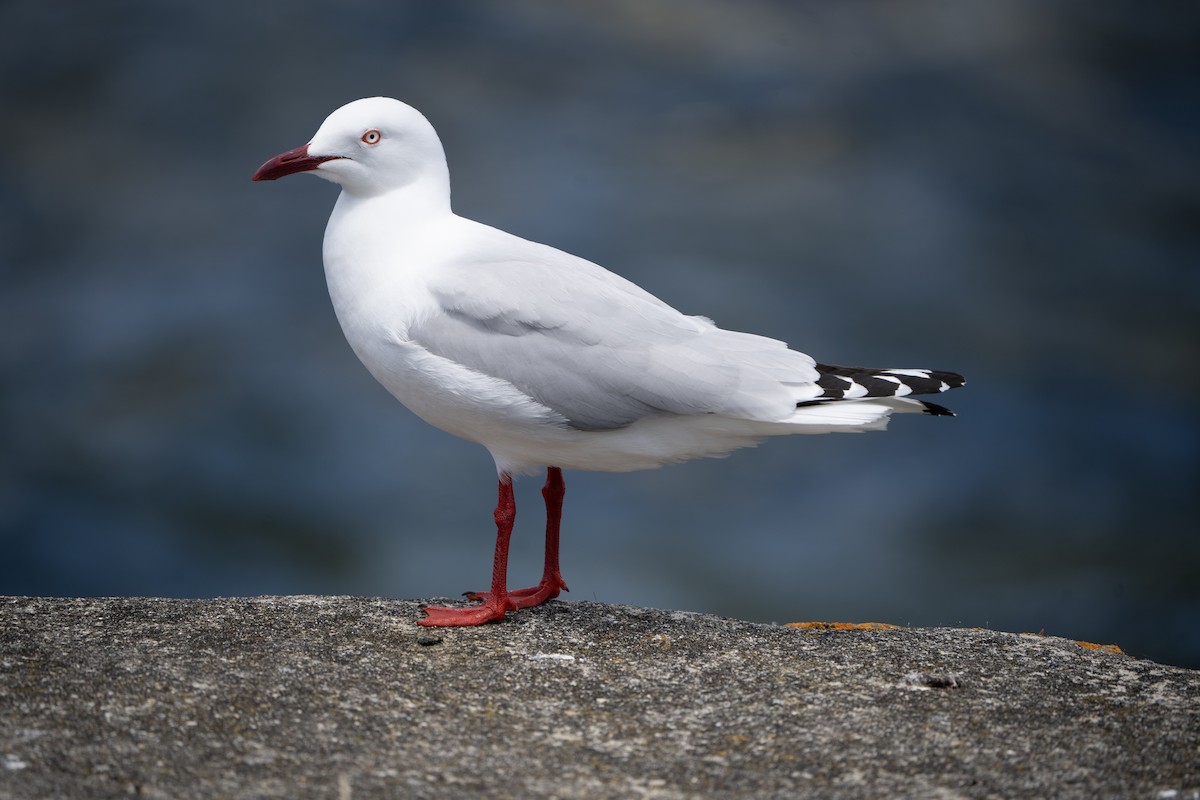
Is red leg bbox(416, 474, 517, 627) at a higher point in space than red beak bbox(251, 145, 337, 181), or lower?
lower

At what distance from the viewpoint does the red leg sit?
4734 mm

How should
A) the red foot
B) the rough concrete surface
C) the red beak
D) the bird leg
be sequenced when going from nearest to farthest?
the rough concrete surface < the red foot < the red beak < the bird leg

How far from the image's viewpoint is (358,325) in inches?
190

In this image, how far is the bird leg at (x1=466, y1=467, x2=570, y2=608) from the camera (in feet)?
17.0

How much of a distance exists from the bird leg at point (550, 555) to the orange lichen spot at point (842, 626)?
100 cm

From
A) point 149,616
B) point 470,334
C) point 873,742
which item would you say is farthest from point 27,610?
point 873,742

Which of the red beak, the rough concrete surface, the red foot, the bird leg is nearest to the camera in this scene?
the rough concrete surface

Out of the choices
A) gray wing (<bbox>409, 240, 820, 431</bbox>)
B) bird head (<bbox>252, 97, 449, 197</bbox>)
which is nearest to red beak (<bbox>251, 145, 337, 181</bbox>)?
bird head (<bbox>252, 97, 449, 197</bbox>)

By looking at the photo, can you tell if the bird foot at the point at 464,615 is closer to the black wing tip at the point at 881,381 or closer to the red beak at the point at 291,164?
the black wing tip at the point at 881,381

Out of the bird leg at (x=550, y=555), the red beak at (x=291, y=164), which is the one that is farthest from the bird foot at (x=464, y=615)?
the red beak at (x=291, y=164)

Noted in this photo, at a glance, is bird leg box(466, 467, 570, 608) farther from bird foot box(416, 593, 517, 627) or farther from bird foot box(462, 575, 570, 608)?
bird foot box(416, 593, 517, 627)

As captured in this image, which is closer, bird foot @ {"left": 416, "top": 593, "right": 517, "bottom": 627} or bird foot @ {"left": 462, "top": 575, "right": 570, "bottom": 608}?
bird foot @ {"left": 416, "top": 593, "right": 517, "bottom": 627}

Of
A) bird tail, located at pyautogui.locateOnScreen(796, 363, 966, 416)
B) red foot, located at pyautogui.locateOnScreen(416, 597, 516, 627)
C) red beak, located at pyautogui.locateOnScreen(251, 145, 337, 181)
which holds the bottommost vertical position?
red foot, located at pyautogui.locateOnScreen(416, 597, 516, 627)

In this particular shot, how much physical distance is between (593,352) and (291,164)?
145 cm
